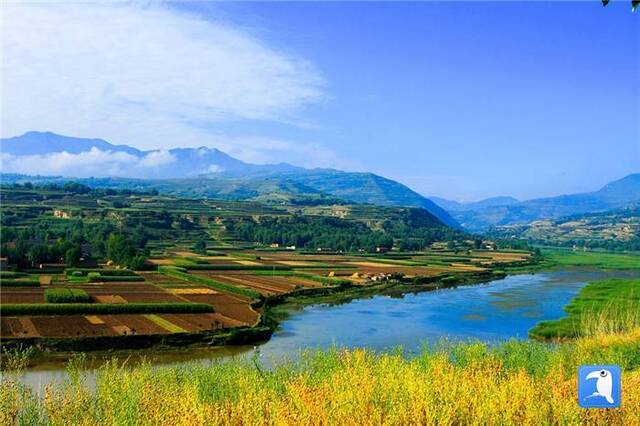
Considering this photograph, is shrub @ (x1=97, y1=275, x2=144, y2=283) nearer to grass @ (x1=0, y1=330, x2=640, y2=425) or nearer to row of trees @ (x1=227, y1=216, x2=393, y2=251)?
grass @ (x1=0, y1=330, x2=640, y2=425)

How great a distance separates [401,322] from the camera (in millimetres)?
53844

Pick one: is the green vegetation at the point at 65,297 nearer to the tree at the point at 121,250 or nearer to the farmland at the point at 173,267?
the farmland at the point at 173,267

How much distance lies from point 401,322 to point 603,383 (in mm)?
46364

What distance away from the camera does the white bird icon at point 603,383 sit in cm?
819

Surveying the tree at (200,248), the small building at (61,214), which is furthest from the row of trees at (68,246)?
the small building at (61,214)

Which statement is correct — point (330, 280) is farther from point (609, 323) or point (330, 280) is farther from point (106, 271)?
point (609, 323)

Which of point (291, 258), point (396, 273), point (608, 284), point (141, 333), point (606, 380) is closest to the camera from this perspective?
point (606, 380)

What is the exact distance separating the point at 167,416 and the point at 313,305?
5455 centimetres

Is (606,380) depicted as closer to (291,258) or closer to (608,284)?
(608,284)

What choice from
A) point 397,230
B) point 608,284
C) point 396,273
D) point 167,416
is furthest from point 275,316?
point 397,230

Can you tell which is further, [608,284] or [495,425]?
[608,284]

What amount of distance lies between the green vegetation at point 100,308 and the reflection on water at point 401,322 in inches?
365

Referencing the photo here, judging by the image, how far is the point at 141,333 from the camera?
4200 centimetres

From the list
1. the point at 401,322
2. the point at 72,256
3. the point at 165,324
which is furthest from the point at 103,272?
the point at 401,322
